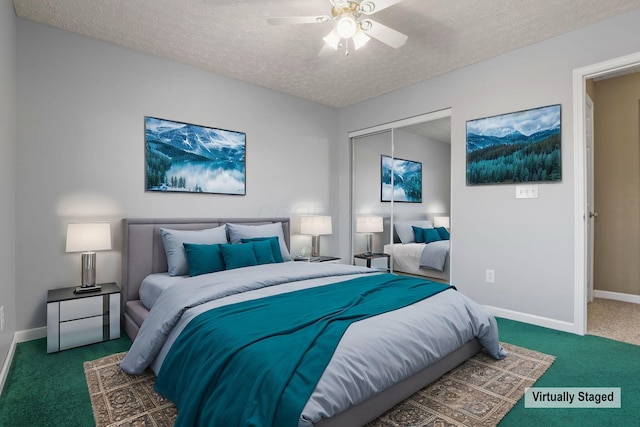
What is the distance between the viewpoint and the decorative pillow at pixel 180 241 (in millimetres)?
Result: 3191

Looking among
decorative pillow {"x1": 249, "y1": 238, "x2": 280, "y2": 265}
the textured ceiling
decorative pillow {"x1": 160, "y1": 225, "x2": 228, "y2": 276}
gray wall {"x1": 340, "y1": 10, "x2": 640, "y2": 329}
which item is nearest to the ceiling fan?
the textured ceiling

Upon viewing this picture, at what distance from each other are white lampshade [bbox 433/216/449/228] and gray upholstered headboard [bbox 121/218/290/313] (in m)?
2.84

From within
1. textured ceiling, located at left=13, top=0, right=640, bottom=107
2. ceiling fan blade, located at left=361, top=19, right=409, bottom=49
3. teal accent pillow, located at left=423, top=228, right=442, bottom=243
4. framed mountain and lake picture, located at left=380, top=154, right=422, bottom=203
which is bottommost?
teal accent pillow, located at left=423, top=228, right=442, bottom=243

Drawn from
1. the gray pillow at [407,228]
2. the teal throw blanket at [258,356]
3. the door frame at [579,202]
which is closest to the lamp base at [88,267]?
the teal throw blanket at [258,356]

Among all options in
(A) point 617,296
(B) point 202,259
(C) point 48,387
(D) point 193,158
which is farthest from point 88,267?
(A) point 617,296

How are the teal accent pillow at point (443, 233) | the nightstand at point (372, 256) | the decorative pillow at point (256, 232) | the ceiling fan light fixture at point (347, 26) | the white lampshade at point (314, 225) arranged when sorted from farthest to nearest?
the nightstand at point (372, 256) < the white lampshade at point (314, 225) < the teal accent pillow at point (443, 233) < the decorative pillow at point (256, 232) < the ceiling fan light fixture at point (347, 26)

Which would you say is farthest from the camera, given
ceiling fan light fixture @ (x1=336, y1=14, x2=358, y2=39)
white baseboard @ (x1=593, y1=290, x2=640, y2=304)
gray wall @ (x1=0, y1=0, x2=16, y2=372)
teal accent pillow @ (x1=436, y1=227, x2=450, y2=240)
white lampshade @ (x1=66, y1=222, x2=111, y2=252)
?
white baseboard @ (x1=593, y1=290, x2=640, y2=304)

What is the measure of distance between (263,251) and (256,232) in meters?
0.37

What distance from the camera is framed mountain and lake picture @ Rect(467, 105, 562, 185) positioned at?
3.20 meters

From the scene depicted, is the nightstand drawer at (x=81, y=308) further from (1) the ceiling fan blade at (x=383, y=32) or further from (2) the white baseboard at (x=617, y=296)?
(2) the white baseboard at (x=617, y=296)

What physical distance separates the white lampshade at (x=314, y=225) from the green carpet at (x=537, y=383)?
7.61 feet

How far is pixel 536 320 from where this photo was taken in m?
3.29

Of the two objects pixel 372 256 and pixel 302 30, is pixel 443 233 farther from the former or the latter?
pixel 302 30

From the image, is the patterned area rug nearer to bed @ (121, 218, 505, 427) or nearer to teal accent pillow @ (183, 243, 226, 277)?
bed @ (121, 218, 505, 427)
